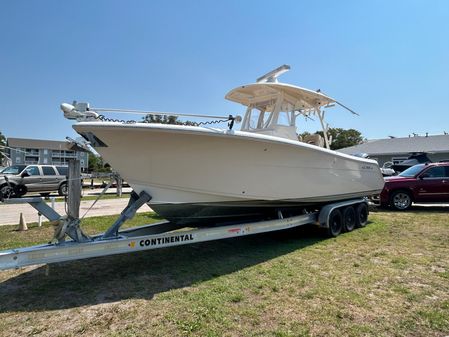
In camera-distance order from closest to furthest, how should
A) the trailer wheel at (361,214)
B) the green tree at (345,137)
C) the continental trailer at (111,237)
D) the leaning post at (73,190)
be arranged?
the continental trailer at (111,237)
the leaning post at (73,190)
the trailer wheel at (361,214)
the green tree at (345,137)

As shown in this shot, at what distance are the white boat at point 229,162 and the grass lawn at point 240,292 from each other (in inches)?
33.8

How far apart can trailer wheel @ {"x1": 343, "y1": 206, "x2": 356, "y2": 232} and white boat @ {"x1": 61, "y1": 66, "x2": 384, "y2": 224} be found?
55 centimetres

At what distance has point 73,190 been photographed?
409 cm

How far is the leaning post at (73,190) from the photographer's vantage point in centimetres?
407

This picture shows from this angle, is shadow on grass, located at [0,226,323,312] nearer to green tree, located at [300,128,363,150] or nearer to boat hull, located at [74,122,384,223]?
boat hull, located at [74,122,384,223]

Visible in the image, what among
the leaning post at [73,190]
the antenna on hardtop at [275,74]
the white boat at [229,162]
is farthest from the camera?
the antenna on hardtop at [275,74]

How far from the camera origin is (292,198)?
581cm

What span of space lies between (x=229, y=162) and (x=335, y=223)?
3.29 meters

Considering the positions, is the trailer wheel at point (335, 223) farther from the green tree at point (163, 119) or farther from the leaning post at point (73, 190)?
the leaning post at point (73, 190)

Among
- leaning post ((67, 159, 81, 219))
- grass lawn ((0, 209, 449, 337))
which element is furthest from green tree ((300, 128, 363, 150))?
leaning post ((67, 159, 81, 219))

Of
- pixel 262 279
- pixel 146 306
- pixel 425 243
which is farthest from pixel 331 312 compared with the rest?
pixel 425 243

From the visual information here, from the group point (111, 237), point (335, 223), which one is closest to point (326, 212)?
point (335, 223)

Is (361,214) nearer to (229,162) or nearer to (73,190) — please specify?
(229,162)

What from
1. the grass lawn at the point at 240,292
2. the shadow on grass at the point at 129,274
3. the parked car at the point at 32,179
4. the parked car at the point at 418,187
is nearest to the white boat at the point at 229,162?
the shadow on grass at the point at 129,274
